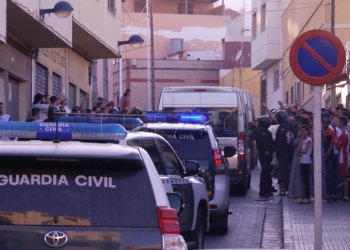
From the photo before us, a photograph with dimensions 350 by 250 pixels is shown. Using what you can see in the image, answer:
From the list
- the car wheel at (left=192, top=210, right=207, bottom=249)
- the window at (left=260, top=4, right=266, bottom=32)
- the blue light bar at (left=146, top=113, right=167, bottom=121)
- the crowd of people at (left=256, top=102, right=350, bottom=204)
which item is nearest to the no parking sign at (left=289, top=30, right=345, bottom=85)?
the car wheel at (left=192, top=210, right=207, bottom=249)

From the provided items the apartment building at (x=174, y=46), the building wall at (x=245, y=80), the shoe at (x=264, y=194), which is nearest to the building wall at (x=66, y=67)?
the shoe at (x=264, y=194)

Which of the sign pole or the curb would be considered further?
the curb

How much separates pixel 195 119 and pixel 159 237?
6.80 metres

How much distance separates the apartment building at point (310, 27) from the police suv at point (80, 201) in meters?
19.5

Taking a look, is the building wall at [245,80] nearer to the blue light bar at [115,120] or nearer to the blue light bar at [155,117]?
the blue light bar at [155,117]

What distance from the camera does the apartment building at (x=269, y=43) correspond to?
44.6 meters

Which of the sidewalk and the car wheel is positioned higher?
the car wheel

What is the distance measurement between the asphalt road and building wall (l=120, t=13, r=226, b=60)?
4820cm

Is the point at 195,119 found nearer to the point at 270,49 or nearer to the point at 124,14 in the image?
the point at 270,49

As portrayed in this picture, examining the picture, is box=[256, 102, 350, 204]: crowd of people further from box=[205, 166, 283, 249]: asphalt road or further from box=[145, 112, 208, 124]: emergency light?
box=[145, 112, 208, 124]: emergency light

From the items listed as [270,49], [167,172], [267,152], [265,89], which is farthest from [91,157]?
[265,89]

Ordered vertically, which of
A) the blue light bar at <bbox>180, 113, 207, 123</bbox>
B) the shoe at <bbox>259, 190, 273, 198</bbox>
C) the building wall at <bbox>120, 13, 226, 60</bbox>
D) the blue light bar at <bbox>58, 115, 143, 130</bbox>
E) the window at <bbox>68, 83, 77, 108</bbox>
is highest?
the building wall at <bbox>120, 13, 226, 60</bbox>

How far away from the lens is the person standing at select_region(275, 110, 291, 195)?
15.9 meters

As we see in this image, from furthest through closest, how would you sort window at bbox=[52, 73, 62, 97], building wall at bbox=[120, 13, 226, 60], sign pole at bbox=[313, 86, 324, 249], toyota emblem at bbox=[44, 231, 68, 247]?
building wall at bbox=[120, 13, 226, 60] < window at bbox=[52, 73, 62, 97] < sign pole at bbox=[313, 86, 324, 249] < toyota emblem at bbox=[44, 231, 68, 247]
